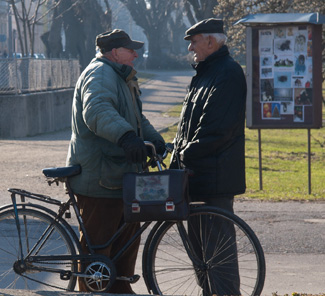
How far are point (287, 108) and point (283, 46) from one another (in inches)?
31.3

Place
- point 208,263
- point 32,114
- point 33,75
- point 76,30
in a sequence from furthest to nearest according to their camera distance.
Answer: point 76,30, point 33,75, point 32,114, point 208,263

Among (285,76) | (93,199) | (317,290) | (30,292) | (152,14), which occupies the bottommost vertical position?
(317,290)

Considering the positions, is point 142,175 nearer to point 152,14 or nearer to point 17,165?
point 17,165

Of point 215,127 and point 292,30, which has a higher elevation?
point 292,30

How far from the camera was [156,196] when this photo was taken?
4.10 meters

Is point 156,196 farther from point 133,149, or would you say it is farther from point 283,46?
point 283,46

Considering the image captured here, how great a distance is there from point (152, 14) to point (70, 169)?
5887 cm

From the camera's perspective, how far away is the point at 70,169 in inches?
169

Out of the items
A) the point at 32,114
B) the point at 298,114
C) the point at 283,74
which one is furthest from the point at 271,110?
the point at 32,114

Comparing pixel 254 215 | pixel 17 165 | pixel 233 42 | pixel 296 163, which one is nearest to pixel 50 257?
pixel 254 215

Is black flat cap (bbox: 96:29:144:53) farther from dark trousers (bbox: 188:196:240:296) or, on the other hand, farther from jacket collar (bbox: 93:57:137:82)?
dark trousers (bbox: 188:196:240:296)

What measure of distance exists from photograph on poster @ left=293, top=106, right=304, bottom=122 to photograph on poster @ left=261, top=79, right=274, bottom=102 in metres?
0.34

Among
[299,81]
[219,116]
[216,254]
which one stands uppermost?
[299,81]

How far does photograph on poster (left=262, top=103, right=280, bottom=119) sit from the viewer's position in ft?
30.3
